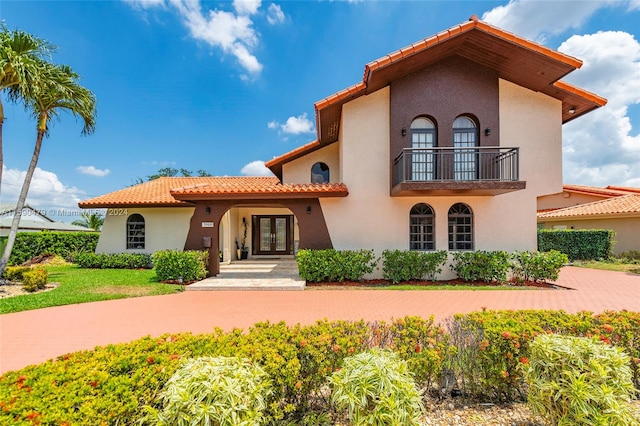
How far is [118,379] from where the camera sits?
2.28 meters

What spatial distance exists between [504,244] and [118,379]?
41.5 feet

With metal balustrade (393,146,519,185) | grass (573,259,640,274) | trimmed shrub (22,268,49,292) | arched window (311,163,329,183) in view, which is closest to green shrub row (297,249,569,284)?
metal balustrade (393,146,519,185)

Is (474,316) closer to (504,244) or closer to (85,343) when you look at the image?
(85,343)

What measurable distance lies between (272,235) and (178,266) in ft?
29.7

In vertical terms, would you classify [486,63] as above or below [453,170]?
above

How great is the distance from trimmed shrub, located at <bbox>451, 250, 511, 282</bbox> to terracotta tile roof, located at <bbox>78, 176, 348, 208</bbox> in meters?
5.35

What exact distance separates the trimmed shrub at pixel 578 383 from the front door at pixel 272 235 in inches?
666

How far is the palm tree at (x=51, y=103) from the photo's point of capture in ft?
33.2

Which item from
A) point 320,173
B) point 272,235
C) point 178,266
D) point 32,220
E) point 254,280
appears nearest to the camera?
point 178,266

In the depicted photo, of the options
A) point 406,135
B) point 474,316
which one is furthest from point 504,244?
point 474,316

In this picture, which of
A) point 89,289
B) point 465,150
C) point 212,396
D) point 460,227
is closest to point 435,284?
point 460,227

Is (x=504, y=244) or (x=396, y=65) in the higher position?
(x=396, y=65)

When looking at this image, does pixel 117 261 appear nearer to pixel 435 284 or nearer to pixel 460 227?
pixel 435 284

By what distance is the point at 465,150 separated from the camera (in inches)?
412
